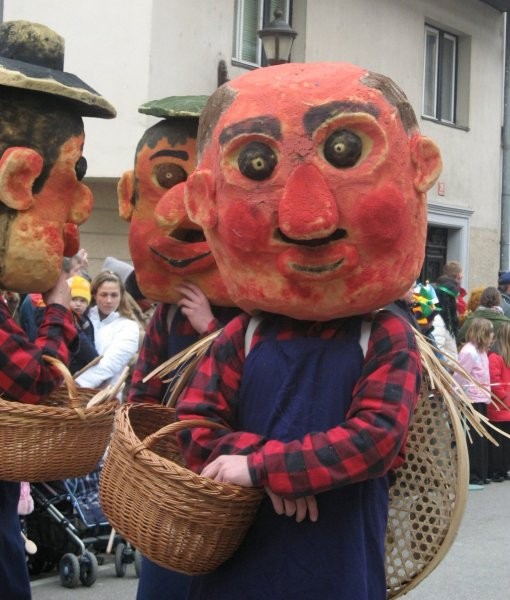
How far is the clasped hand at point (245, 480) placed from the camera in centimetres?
272

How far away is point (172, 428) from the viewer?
2.80m

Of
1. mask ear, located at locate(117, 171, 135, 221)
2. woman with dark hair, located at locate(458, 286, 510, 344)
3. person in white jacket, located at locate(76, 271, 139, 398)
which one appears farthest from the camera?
woman with dark hair, located at locate(458, 286, 510, 344)

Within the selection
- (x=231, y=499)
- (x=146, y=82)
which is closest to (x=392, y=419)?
(x=231, y=499)

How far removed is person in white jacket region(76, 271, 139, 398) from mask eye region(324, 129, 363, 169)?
421 cm

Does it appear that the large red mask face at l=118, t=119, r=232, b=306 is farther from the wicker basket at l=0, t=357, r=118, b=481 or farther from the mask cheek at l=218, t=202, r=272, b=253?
the mask cheek at l=218, t=202, r=272, b=253

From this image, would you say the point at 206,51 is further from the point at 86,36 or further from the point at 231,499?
the point at 231,499

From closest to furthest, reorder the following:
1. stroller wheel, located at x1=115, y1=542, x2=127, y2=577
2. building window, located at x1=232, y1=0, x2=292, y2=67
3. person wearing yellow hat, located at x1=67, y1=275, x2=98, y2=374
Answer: stroller wheel, located at x1=115, y1=542, x2=127, y2=577, person wearing yellow hat, located at x1=67, y1=275, x2=98, y2=374, building window, located at x1=232, y1=0, x2=292, y2=67

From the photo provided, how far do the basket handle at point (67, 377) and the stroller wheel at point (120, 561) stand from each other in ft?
9.50

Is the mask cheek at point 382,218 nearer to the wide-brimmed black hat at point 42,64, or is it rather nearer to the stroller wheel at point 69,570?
the wide-brimmed black hat at point 42,64

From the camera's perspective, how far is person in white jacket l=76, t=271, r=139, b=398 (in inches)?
275

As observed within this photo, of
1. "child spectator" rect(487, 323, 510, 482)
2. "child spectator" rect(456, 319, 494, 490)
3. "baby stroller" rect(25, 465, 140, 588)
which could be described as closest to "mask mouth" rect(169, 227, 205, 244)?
"baby stroller" rect(25, 465, 140, 588)

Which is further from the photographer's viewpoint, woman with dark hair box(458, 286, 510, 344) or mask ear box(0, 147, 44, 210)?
woman with dark hair box(458, 286, 510, 344)

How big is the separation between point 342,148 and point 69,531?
4033 mm

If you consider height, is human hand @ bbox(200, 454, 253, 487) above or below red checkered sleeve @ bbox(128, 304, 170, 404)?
below
